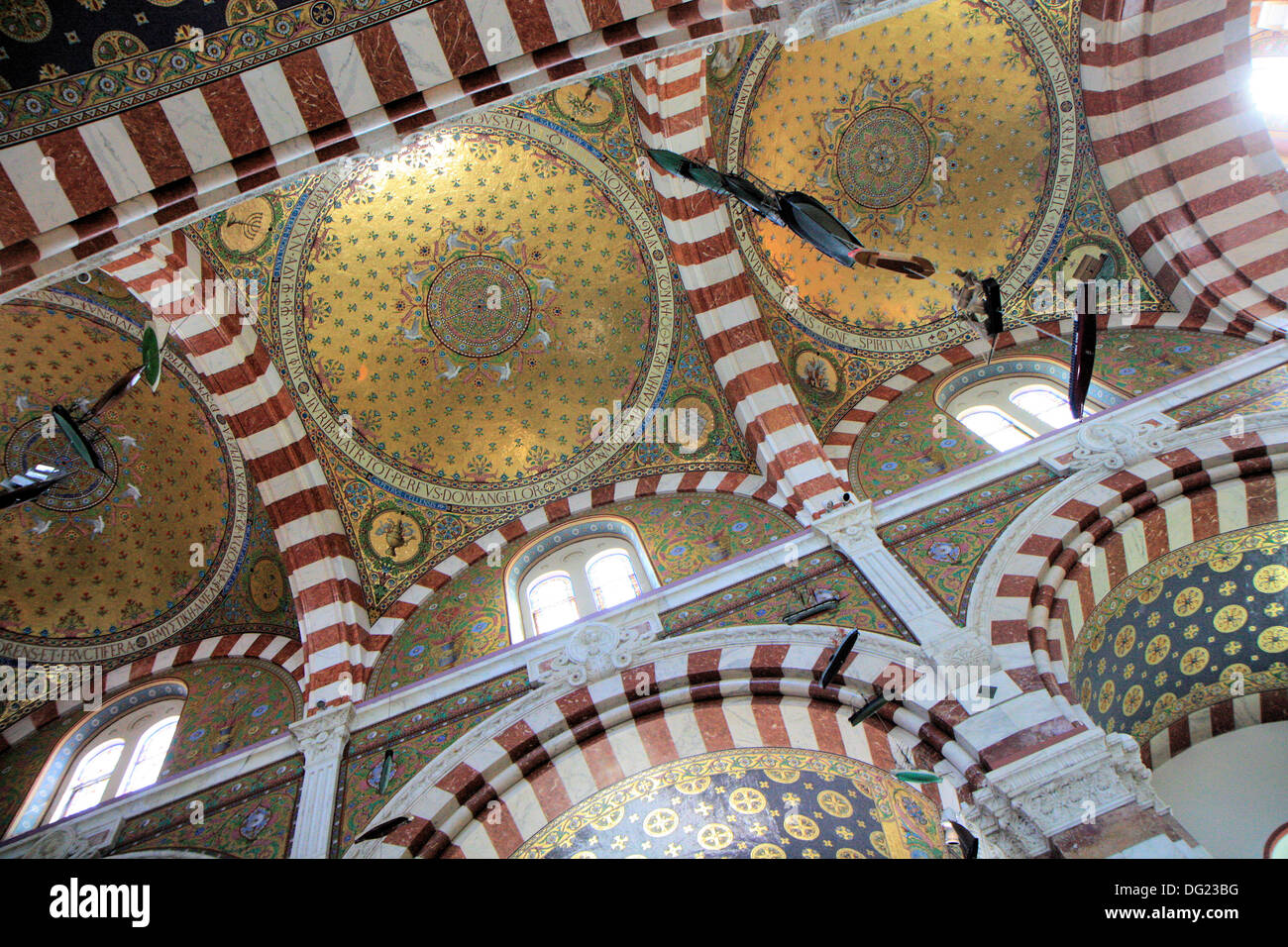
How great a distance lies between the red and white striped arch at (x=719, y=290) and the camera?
23.3 ft

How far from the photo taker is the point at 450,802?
5176 millimetres

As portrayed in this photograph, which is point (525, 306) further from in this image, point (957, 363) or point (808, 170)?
point (957, 363)

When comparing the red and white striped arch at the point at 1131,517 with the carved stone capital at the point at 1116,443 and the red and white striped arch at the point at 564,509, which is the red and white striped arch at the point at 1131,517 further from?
the red and white striped arch at the point at 564,509

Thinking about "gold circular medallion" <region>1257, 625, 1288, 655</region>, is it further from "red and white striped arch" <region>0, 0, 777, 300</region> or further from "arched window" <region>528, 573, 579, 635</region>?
"red and white striped arch" <region>0, 0, 777, 300</region>

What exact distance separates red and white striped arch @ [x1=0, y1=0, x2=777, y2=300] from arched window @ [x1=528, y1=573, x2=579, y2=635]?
13.8 ft

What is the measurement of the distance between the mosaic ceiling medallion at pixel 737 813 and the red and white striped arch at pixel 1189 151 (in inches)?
214

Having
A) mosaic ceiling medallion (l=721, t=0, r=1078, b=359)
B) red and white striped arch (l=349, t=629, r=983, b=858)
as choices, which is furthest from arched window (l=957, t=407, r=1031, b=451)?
red and white striped arch (l=349, t=629, r=983, b=858)

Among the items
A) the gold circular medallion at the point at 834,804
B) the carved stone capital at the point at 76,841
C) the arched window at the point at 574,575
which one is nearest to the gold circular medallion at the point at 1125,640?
the gold circular medallion at the point at 834,804

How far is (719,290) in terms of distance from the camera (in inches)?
314

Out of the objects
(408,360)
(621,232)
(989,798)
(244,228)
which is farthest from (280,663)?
(989,798)

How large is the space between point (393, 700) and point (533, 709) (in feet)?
4.06

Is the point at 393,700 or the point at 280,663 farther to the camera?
the point at 280,663

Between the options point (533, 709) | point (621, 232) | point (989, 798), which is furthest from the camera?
point (621, 232)

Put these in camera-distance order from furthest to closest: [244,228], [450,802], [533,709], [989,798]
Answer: [244,228], [533,709], [450,802], [989,798]
